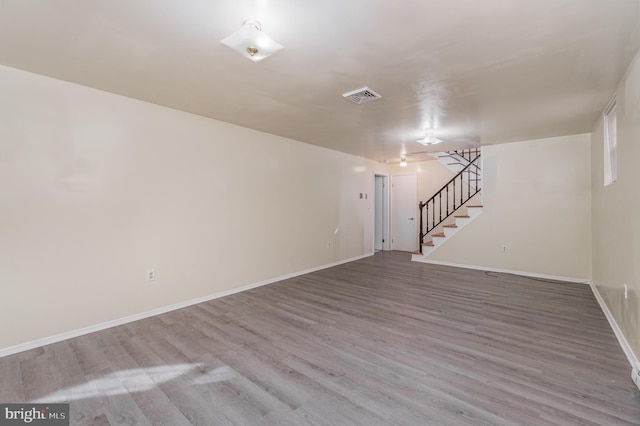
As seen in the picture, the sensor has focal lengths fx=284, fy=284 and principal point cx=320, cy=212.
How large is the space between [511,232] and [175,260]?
5807 mm

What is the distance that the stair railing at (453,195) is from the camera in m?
6.71

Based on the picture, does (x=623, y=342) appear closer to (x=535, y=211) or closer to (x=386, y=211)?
(x=535, y=211)

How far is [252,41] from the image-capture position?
1892 millimetres

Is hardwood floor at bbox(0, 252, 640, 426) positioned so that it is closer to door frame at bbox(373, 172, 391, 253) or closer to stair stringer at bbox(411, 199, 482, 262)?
stair stringer at bbox(411, 199, 482, 262)

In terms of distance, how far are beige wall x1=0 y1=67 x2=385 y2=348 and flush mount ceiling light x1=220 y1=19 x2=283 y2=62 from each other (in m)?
2.01

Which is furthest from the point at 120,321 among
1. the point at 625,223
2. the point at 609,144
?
the point at 609,144

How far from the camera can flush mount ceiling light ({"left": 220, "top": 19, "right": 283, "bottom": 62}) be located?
6.02 ft

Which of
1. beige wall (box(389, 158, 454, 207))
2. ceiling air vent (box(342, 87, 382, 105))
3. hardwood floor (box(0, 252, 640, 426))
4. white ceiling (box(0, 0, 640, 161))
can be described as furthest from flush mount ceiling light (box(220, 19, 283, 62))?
beige wall (box(389, 158, 454, 207))

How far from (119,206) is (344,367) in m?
2.92

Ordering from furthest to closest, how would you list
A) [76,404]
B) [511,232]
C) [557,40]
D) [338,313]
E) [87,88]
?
[511,232] < [338,313] < [87,88] < [557,40] < [76,404]

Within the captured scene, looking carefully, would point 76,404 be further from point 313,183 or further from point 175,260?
point 313,183

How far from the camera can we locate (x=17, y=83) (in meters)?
2.59

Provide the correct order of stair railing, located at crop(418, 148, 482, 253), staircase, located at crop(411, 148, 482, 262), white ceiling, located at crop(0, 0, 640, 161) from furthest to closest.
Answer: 1. stair railing, located at crop(418, 148, 482, 253)
2. staircase, located at crop(411, 148, 482, 262)
3. white ceiling, located at crop(0, 0, 640, 161)

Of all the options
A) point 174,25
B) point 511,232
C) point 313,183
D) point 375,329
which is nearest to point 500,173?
point 511,232
